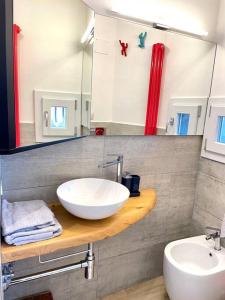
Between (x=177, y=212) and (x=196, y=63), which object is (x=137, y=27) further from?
(x=177, y=212)

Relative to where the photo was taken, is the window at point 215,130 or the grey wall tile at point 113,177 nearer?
the grey wall tile at point 113,177

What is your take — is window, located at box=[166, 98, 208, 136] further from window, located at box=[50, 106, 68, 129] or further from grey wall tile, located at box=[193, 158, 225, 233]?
window, located at box=[50, 106, 68, 129]

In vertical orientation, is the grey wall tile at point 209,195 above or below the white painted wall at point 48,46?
below

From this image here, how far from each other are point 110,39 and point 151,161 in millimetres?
913

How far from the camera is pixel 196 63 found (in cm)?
173

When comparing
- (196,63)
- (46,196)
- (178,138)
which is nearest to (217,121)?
(178,138)

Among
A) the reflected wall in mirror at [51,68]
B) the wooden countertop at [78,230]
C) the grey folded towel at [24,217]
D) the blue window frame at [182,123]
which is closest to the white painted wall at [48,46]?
the reflected wall in mirror at [51,68]

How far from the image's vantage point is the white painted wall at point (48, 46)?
0.98 metres

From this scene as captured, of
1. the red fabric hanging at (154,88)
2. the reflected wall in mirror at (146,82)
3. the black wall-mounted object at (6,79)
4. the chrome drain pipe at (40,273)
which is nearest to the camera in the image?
the black wall-mounted object at (6,79)

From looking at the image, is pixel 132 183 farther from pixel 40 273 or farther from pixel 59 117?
pixel 40 273

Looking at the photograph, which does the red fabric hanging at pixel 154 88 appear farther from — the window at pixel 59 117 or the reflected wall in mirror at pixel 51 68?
the window at pixel 59 117

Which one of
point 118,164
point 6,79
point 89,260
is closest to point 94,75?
point 118,164

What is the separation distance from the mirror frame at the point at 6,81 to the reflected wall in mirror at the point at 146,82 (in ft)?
2.24

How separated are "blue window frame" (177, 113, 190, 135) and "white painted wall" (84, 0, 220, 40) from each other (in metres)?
0.62
